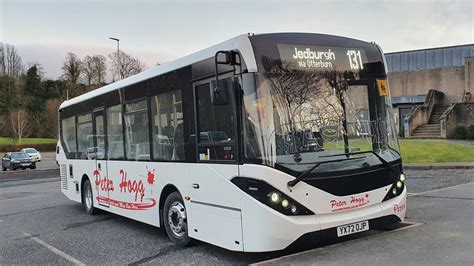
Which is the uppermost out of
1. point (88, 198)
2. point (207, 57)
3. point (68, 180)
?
point (207, 57)

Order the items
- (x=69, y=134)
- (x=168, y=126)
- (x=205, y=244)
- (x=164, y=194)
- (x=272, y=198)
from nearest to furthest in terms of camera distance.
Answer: (x=272, y=198), (x=205, y=244), (x=168, y=126), (x=164, y=194), (x=69, y=134)

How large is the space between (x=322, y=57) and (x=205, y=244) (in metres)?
3.30

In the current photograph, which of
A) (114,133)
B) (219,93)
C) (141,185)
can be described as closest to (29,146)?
(114,133)

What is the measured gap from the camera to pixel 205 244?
6.94m

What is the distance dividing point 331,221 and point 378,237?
47.8 inches

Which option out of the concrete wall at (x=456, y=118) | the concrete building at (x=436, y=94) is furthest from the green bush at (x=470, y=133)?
the concrete building at (x=436, y=94)

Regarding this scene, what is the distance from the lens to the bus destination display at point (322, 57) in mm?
5766

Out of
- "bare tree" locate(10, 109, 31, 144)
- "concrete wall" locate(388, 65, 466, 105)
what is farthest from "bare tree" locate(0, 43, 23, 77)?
"concrete wall" locate(388, 65, 466, 105)

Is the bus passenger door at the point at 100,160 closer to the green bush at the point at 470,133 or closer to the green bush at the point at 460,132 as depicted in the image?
the green bush at the point at 460,132

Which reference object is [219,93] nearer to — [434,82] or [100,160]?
[100,160]

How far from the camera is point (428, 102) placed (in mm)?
34281

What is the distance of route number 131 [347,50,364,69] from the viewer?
6230 millimetres

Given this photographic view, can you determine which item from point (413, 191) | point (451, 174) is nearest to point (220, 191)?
point (413, 191)

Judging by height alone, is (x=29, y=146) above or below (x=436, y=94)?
below
